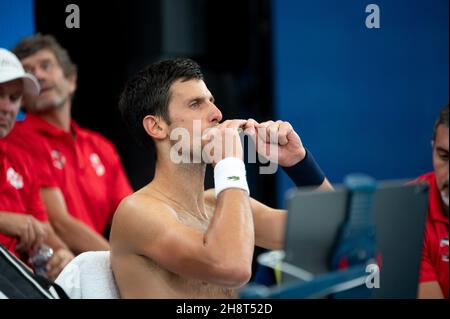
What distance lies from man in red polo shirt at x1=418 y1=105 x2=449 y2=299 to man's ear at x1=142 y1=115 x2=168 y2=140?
3.01 ft

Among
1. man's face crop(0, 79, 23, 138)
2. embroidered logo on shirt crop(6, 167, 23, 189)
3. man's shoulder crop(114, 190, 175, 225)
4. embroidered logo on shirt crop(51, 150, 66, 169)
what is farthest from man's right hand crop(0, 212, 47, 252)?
man's shoulder crop(114, 190, 175, 225)

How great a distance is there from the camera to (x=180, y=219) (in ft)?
5.84

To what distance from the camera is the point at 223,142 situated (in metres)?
1.66

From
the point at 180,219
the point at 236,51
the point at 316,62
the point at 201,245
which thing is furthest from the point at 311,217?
the point at 236,51

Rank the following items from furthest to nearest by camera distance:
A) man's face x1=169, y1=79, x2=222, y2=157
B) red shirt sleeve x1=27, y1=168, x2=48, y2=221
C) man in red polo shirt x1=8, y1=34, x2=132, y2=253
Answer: man in red polo shirt x1=8, y1=34, x2=132, y2=253 → red shirt sleeve x1=27, y1=168, x2=48, y2=221 → man's face x1=169, y1=79, x2=222, y2=157

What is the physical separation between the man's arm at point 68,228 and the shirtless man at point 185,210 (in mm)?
720

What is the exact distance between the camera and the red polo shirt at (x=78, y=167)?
8.98 ft

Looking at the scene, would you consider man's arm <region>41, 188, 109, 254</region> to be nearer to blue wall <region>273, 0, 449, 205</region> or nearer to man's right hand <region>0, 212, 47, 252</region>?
man's right hand <region>0, 212, 47, 252</region>

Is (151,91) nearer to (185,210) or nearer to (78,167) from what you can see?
(185,210)

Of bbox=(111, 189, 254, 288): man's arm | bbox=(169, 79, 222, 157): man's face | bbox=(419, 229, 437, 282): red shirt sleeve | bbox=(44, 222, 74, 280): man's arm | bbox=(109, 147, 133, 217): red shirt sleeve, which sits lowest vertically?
bbox=(419, 229, 437, 282): red shirt sleeve

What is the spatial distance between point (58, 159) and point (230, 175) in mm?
1358

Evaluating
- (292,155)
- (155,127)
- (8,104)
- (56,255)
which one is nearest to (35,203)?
(56,255)

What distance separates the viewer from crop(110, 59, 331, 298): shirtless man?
1.56 metres
